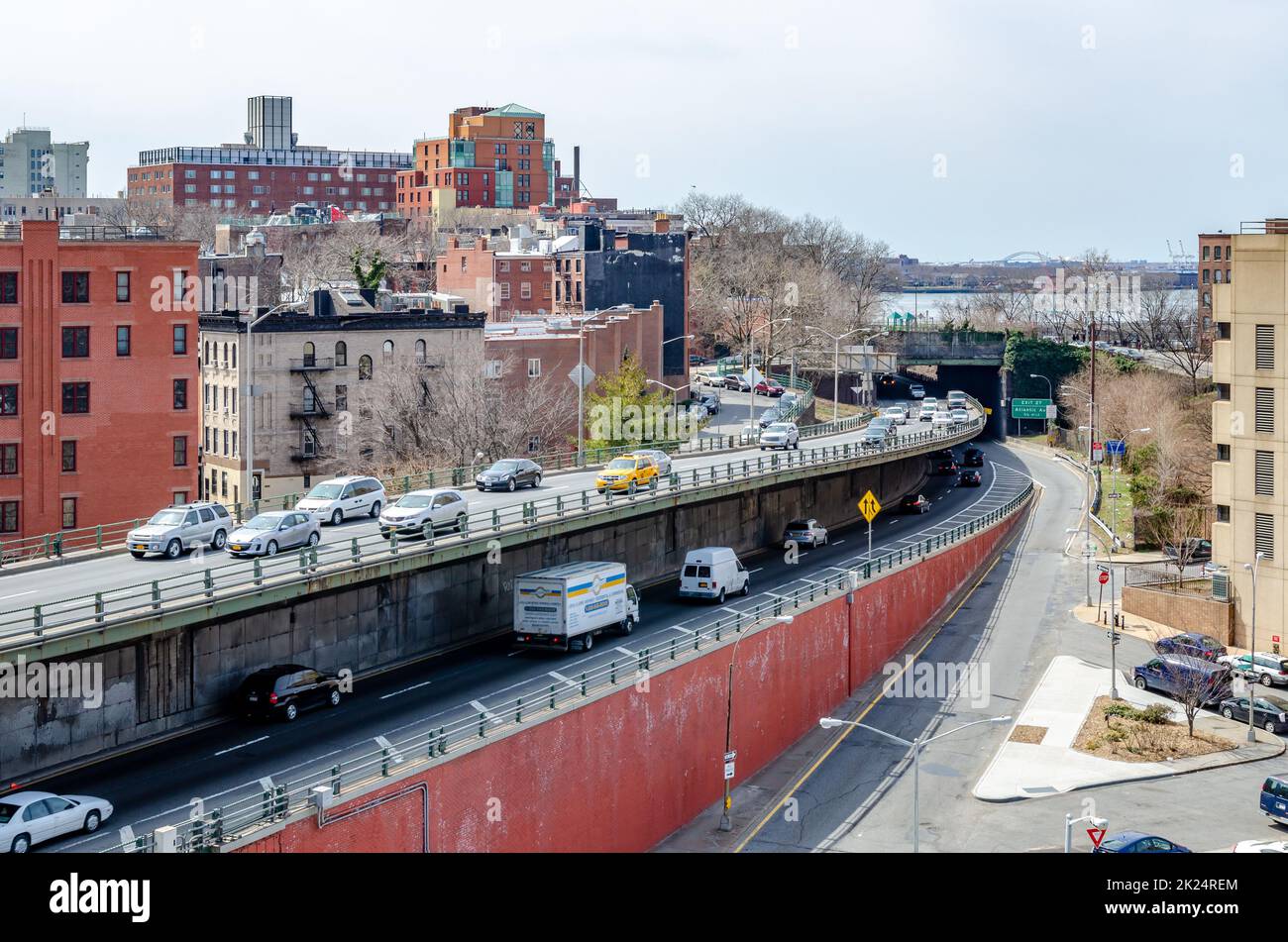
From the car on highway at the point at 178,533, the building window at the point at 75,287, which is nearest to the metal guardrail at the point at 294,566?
the car on highway at the point at 178,533

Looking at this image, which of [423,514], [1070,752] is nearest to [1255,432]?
[1070,752]

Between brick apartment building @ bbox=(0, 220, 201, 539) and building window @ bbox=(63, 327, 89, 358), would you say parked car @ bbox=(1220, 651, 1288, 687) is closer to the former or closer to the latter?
brick apartment building @ bbox=(0, 220, 201, 539)

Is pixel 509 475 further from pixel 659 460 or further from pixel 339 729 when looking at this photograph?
pixel 339 729

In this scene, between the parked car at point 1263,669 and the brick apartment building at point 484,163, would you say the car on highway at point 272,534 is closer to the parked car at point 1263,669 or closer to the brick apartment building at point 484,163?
the parked car at point 1263,669

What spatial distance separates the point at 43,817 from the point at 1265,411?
43322 millimetres

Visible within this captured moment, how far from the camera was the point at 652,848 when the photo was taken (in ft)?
97.0

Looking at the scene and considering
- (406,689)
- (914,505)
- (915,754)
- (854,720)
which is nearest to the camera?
(915,754)

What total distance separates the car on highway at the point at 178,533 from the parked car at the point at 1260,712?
28676 mm

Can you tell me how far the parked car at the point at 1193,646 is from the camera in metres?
45.8

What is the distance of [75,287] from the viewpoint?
48312 millimetres

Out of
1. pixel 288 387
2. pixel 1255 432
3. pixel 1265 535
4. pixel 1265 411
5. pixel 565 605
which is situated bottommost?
pixel 1265 535

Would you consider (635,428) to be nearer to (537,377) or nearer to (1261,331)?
(537,377)

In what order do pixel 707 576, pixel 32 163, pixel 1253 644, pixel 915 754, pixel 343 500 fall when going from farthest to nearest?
pixel 32 163 → pixel 1253 644 → pixel 707 576 → pixel 343 500 → pixel 915 754
